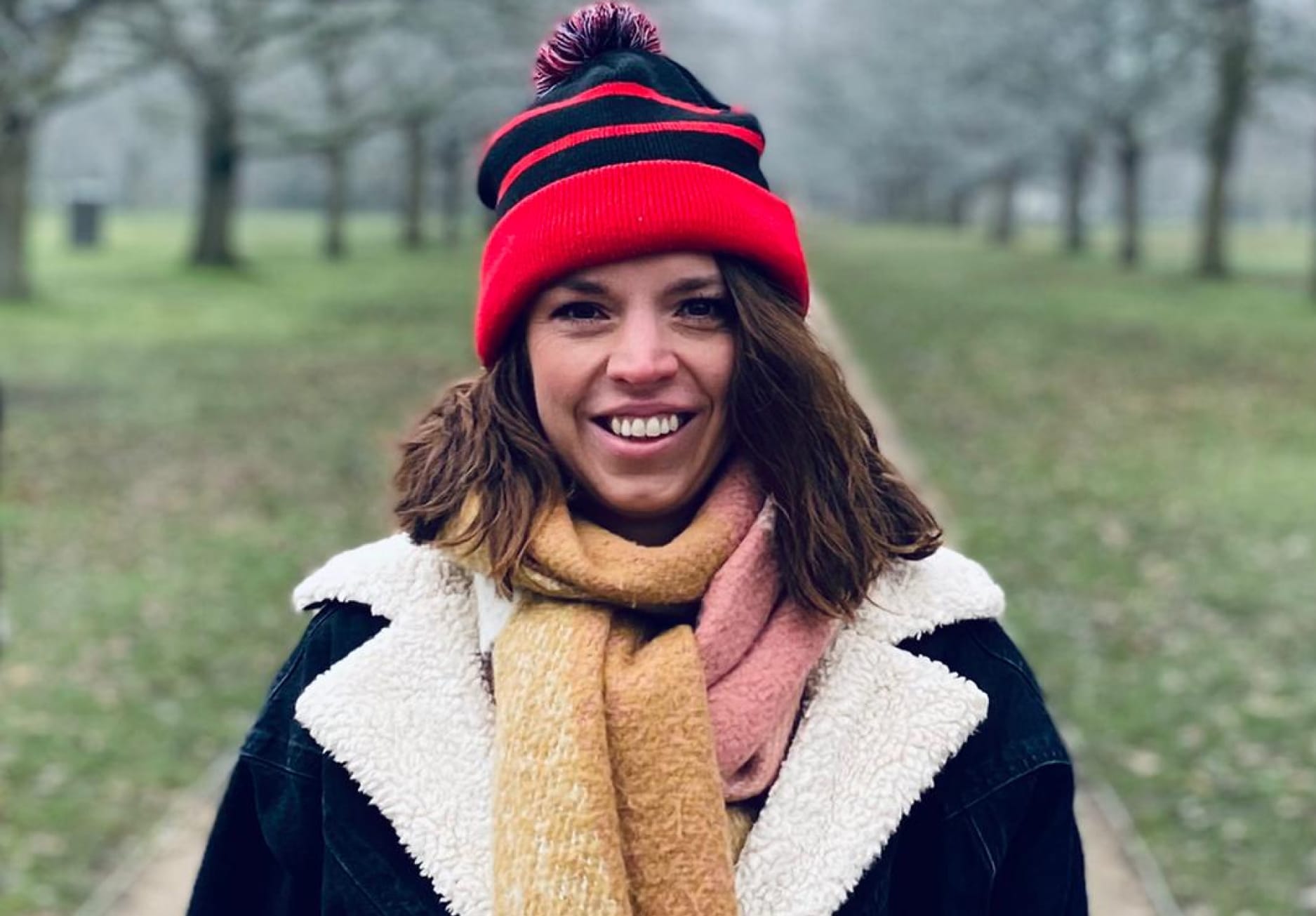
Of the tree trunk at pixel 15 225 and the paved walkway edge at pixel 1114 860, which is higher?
the tree trunk at pixel 15 225

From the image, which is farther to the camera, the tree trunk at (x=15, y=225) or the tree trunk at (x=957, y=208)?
the tree trunk at (x=957, y=208)

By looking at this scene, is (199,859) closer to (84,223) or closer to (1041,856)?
(1041,856)

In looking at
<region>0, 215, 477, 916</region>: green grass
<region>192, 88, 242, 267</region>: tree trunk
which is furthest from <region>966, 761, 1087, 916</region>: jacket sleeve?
<region>192, 88, 242, 267</region>: tree trunk

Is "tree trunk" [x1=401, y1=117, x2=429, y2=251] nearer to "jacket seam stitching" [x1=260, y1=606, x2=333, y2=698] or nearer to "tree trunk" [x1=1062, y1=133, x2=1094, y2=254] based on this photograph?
"tree trunk" [x1=1062, y1=133, x2=1094, y2=254]

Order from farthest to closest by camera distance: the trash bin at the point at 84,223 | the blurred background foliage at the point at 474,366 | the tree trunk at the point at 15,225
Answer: the trash bin at the point at 84,223 → the tree trunk at the point at 15,225 → the blurred background foliage at the point at 474,366

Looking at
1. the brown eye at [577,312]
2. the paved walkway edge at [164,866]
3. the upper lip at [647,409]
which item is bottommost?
the paved walkway edge at [164,866]

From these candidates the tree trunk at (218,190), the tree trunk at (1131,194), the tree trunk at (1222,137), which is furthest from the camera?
the tree trunk at (1131,194)

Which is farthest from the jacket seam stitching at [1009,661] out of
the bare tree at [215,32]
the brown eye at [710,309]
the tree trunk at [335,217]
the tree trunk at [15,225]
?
the tree trunk at [335,217]

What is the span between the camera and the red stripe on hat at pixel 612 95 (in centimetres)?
185

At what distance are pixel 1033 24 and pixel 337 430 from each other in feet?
55.9

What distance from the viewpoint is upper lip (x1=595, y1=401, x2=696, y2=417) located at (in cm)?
186

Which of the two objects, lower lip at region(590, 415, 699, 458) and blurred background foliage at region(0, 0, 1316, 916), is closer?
lower lip at region(590, 415, 699, 458)

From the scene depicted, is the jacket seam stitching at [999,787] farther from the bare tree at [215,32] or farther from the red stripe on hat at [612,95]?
the bare tree at [215,32]

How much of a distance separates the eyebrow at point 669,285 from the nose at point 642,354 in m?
0.04
